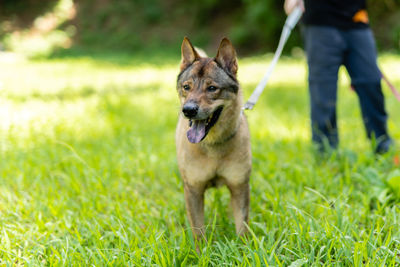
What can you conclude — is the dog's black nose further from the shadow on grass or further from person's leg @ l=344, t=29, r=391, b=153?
the shadow on grass

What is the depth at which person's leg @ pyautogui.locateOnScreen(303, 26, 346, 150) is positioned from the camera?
3.60m

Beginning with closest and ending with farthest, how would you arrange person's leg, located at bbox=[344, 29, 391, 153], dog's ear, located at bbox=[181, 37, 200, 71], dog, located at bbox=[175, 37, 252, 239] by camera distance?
dog, located at bbox=[175, 37, 252, 239]
dog's ear, located at bbox=[181, 37, 200, 71]
person's leg, located at bbox=[344, 29, 391, 153]

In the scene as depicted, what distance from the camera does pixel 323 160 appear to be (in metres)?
3.75

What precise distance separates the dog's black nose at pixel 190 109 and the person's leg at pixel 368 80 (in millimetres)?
2253

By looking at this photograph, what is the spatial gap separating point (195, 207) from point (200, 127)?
57 cm

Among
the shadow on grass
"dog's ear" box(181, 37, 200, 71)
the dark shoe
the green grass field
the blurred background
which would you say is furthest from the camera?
the blurred background

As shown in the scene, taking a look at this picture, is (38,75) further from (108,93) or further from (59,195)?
(59,195)

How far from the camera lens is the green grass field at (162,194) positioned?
2.13 m

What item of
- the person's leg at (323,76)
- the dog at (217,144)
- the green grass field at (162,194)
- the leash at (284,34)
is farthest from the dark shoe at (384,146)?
the dog at (217,144)

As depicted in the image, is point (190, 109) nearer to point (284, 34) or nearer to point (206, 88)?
point (206, 88)

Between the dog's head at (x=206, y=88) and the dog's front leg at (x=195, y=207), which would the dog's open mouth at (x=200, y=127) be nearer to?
the dog's head at (x=206, y=88)

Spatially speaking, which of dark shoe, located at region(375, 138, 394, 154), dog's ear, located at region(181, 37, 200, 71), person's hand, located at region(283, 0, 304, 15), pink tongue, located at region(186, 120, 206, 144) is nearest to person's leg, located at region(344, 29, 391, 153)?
dark shoe, located at region(375, 138, 394, 154)

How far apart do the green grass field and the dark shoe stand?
0.21m

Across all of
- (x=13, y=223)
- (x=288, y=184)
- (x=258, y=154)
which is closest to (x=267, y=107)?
(x=258, y=154)
